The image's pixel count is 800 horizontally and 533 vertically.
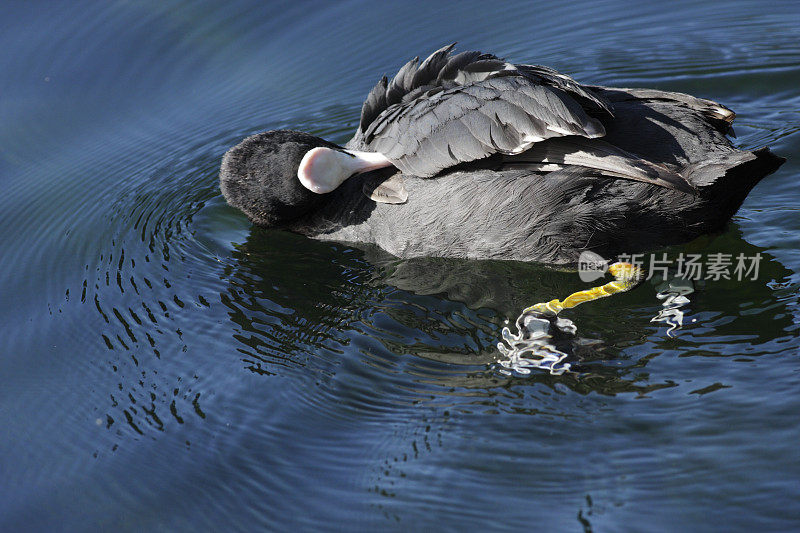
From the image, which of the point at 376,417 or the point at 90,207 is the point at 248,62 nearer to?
the point at 90,207

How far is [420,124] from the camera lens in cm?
472

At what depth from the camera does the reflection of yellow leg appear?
466 cm

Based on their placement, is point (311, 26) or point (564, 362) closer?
point (564, 362)

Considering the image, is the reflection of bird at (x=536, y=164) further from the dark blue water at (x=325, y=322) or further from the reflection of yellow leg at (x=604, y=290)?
the dark blue water at (x=325, y=322)

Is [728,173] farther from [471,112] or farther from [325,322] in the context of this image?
[325,322]

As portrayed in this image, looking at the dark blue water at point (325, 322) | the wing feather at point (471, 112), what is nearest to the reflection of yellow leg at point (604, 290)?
the dark blue water at point (325, 322)

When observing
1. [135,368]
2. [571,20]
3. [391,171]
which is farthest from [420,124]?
[571,20]

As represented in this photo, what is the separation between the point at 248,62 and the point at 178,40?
0.67 meters

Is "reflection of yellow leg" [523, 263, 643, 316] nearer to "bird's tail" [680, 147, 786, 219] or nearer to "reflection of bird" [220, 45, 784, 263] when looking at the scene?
"reflection of bird" [220, 45, 784, 263]

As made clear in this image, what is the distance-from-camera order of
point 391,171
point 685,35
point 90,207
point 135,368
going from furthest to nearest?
point 685,35, point 90,207, point 391,171, point 135,368

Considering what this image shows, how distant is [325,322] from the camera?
478cm

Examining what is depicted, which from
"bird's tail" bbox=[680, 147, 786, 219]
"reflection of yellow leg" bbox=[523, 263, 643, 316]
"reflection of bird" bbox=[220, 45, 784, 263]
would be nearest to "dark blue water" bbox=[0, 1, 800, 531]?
"reflection of yellow leg" bbox=[523, 263, 643, 316]

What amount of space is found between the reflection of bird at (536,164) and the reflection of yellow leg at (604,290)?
0.16 meters

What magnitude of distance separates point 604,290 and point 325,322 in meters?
1.53
